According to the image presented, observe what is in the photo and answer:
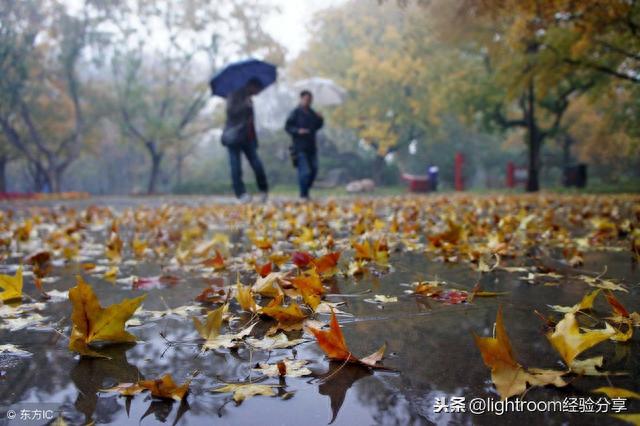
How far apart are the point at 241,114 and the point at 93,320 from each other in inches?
277

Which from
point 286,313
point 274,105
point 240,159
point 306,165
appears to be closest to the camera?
point 286,313

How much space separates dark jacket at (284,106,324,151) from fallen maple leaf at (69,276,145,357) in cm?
752

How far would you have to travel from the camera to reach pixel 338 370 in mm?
1168

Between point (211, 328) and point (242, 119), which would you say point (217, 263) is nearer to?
point (211, 328)

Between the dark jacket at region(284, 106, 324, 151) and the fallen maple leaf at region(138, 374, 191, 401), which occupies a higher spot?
the dark jacket at region(284, 106, 324, 151)

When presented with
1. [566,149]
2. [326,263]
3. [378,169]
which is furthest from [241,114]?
[566,149]

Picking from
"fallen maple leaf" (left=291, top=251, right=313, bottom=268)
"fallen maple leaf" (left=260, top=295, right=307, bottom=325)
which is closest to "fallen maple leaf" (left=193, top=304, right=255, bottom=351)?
"fallen maple leaf" (left=260, top=295, right=307, bottom=325)

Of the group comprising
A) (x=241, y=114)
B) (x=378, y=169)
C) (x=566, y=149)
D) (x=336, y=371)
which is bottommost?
(x=336, y=371)

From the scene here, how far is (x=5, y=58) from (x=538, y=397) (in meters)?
26.0

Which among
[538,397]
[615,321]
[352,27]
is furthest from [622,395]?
[352,27]

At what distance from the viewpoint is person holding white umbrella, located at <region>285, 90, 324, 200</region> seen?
8734 mm

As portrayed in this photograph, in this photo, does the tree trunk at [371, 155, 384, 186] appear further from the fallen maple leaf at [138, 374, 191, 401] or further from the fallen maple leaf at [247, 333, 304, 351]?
the fallen maple leaf at [138, 374, 191, 401]

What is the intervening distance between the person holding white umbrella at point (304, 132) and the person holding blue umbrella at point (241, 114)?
0.72 meters

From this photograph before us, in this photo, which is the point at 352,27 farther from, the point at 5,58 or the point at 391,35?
the point at 5,58
